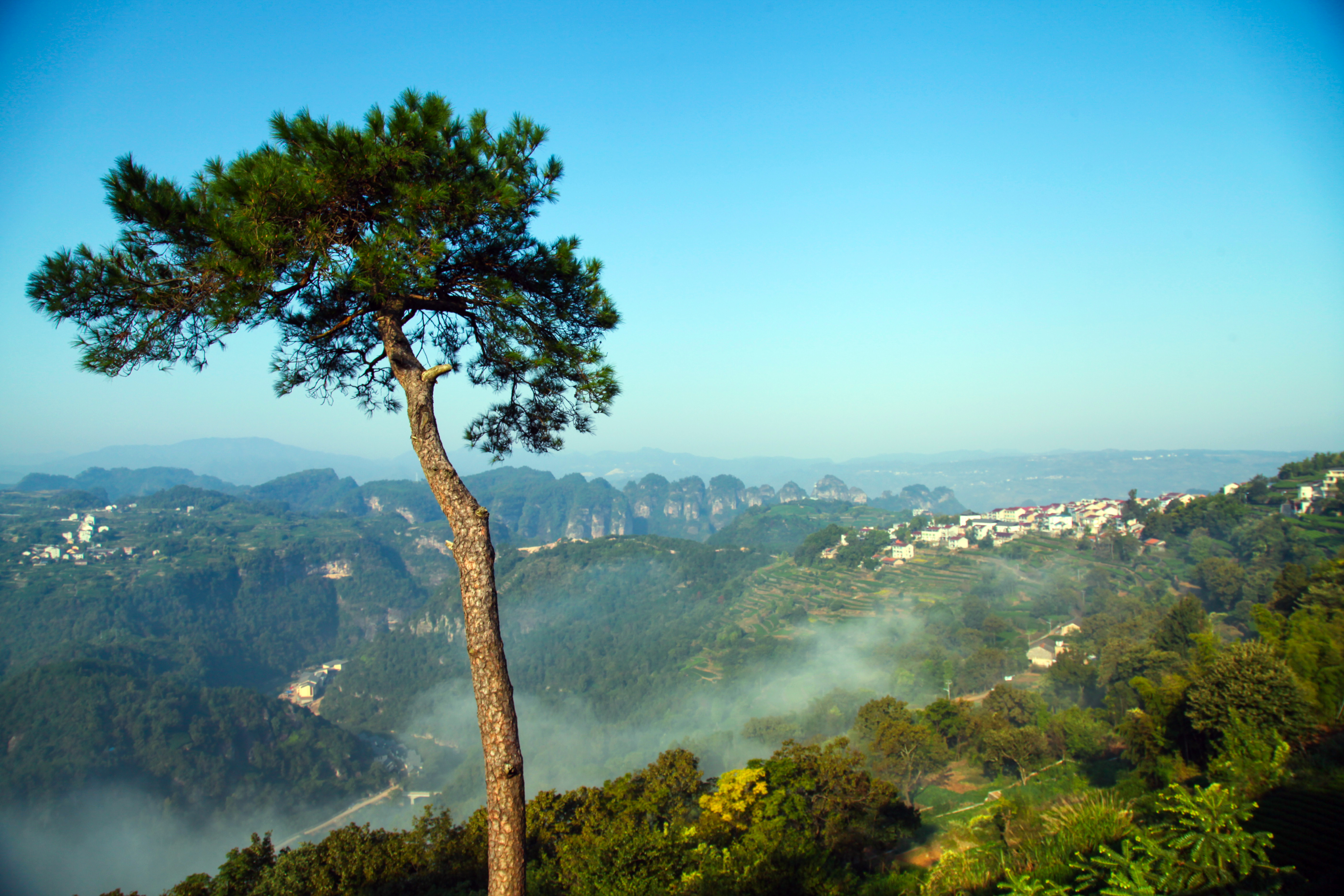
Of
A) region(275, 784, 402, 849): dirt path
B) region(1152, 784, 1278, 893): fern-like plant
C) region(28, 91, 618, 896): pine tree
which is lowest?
region(275, 784, 402, 849): dirt path

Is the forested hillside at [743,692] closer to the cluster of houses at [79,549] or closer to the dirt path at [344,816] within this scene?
the cluster of houses at [79,549]

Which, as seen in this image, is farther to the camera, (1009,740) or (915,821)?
(1009,740)

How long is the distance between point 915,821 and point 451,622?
105 meters

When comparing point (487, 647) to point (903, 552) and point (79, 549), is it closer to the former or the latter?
point (903, 552)

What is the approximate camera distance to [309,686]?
318 ft

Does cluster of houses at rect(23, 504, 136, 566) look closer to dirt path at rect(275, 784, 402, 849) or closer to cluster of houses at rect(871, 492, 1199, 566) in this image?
dirt path at rect(275, 784, 402, 849)

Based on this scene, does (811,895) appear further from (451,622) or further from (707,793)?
(451,622)

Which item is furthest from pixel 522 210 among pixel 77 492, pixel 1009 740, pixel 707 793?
pixel 77 492

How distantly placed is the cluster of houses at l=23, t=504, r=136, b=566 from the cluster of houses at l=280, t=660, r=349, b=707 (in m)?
43.7

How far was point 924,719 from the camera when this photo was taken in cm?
2880

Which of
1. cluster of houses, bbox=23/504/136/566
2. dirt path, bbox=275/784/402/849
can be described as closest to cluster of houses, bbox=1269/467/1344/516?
dirt path, bbox=275/784/402/849

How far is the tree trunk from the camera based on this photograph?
3727 millimetres

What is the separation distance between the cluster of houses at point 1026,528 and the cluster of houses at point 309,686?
86.1 m

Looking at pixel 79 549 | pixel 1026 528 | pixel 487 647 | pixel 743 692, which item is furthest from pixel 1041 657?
pixel 79 549
